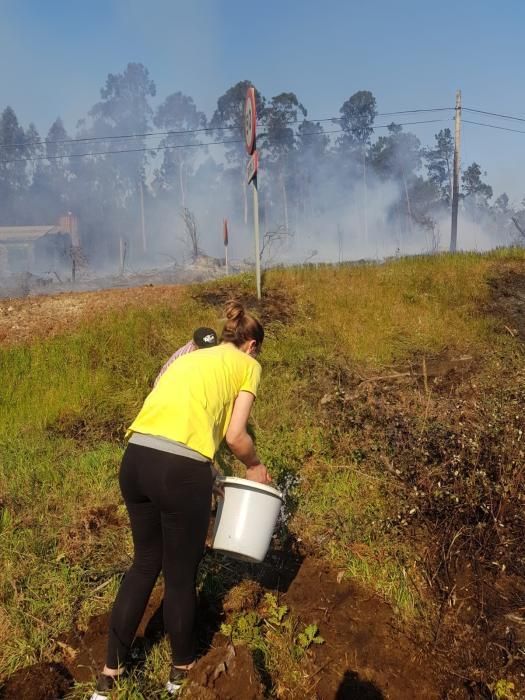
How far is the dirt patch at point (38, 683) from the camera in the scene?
254cm

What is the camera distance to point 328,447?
4.92 metres

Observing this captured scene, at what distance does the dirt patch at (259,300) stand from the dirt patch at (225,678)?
6117 mm

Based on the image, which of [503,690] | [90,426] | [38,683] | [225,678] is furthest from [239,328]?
[90,426]

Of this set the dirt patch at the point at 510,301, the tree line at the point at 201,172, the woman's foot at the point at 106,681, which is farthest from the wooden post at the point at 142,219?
the woman's foot at the point at 106,681

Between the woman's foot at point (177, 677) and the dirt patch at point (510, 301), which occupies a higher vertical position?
the dirt patch at point (510, 301)

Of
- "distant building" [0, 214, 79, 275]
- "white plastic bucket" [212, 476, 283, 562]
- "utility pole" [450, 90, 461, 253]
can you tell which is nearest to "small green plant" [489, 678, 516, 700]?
"white plastic bucket" [212, 476, 283, 562]

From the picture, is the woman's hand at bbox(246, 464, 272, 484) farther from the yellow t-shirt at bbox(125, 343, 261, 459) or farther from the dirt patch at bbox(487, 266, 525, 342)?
the dirt patch at bbox(487, 266, 525, 342)

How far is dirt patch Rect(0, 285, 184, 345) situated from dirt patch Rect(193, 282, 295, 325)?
0.48 metres

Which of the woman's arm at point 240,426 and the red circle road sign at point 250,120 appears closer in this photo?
the woman's arm at point 240,426

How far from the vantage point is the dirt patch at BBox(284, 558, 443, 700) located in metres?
Answer: 2.62

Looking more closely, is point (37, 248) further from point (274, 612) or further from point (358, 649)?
point (358, 649)

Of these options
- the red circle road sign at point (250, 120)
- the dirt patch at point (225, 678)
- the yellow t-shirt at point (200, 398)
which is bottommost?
the dirt patch at point (225, 678)

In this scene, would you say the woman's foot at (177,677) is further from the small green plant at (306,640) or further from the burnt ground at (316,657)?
the small green plant at (306,640)

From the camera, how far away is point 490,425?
145 inches
